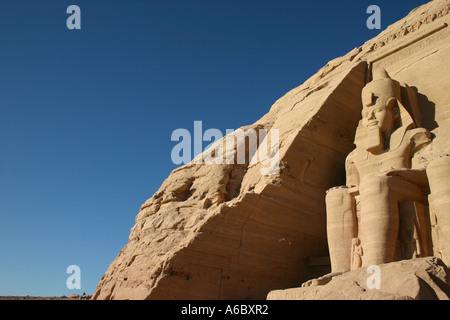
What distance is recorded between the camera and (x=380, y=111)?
6.98 m

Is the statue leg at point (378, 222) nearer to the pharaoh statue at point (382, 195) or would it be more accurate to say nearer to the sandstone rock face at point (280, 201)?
the pharaoh statue at point (382, 195)

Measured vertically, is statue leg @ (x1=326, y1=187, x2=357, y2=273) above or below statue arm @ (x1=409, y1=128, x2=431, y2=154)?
below

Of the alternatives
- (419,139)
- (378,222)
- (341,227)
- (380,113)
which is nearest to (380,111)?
(380,113)

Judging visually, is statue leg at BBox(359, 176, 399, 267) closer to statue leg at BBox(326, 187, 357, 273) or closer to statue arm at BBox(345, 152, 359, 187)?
statue leg at BBox(326, 187, 357, 273)

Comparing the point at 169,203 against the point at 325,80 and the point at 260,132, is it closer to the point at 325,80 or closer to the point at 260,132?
the point at 260,132

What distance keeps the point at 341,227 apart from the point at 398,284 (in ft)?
7.66

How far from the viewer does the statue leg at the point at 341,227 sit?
19.5 feet

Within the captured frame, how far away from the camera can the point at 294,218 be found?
24.1 feet

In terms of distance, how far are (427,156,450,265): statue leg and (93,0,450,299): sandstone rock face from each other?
0.02 metres

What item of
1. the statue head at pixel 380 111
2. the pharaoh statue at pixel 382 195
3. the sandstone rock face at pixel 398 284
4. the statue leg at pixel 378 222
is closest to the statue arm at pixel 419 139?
the pharaoh statue at pixel 382 195

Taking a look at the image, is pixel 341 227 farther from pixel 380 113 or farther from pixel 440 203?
pixel 380 113

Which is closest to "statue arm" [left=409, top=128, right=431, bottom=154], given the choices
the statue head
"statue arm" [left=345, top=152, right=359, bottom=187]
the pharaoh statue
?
the pharaoh statue

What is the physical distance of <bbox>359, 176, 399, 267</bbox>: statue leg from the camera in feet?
17.4
